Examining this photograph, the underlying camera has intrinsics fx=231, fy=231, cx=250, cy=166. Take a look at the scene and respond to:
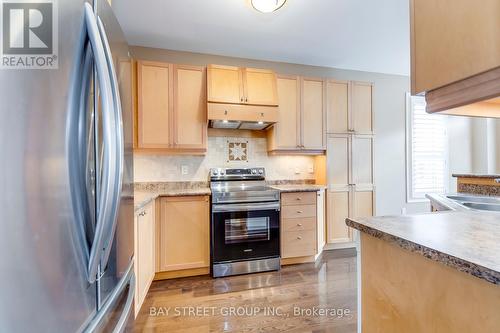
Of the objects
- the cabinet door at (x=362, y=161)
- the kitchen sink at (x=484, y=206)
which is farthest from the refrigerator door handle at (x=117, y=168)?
the cabinet door at (x=362, y=161)

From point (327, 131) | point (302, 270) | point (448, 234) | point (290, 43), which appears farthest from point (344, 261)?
point (290, 43)

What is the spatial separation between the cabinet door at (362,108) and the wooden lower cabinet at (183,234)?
237cm

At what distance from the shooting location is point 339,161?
3.21 metres

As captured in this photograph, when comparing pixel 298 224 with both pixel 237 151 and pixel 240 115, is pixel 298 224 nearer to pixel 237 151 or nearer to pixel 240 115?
pixel 237 151

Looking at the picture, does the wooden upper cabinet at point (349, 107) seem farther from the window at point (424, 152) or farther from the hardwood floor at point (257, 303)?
the hardwood floor at point (257, 303)

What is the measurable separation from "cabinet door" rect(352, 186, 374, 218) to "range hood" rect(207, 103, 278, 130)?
5.21 feet

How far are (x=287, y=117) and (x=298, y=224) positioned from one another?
1389 millimetres

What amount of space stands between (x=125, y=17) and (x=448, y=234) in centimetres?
302

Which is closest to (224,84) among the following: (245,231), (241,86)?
(241,86)

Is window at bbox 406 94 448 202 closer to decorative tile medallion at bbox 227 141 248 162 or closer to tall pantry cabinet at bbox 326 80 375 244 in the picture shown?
tall pantry cabinet at bbox 326 80 375 244

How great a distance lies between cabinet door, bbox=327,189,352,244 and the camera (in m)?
3.16

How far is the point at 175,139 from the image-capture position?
→ 2.71 metres

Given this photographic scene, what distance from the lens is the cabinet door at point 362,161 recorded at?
3.26m

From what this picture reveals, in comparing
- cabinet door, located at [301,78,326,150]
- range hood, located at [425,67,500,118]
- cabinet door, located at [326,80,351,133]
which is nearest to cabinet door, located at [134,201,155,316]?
range hood, located at [425,67,500,118]
